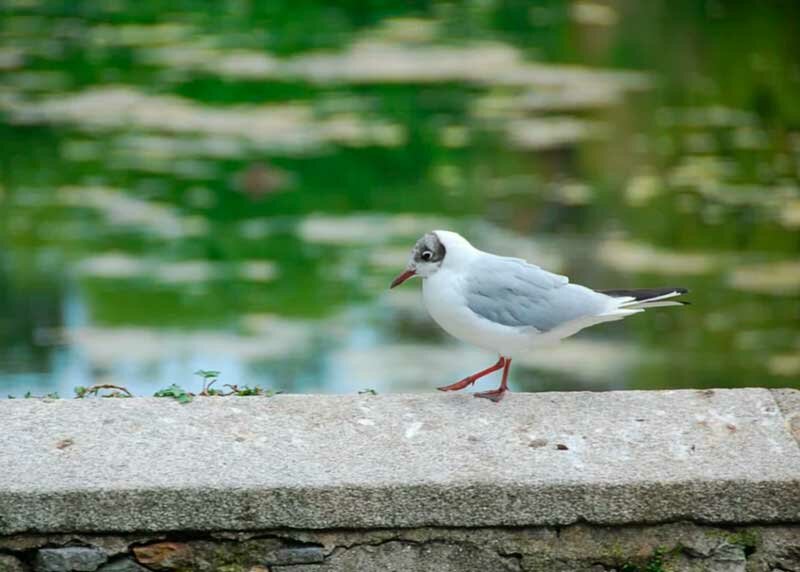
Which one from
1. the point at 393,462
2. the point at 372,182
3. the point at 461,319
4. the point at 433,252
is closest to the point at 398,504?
the point at 393,462

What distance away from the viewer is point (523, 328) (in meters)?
3.36

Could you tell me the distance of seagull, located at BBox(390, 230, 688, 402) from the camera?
334 centimetres

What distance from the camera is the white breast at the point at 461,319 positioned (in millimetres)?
3338

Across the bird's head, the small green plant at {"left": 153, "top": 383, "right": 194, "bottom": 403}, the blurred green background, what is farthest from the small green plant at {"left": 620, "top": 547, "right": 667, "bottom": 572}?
the blurred green background

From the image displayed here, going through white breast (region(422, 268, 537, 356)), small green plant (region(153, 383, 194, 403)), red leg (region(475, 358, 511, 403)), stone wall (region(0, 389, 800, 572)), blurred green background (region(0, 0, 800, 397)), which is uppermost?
white breast (region(422, 268, 537, 356))

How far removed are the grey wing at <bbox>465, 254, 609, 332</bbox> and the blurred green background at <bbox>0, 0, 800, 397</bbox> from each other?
149 inches

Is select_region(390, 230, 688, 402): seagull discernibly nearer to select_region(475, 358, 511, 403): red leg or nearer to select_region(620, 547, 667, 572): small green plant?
select_region(475, 358, 511, 403): red leg

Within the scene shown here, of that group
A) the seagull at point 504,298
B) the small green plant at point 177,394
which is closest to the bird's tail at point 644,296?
the seagull at point 504,298

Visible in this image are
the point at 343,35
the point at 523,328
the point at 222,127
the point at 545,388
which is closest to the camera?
the point at 523,328

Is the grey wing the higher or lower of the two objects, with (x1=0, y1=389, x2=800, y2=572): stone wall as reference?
higher

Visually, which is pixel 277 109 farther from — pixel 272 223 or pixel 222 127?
pixel 272 223

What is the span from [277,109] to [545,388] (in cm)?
568

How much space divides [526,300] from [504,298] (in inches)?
2.0

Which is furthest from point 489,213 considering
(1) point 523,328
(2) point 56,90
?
(1) point 523,328
